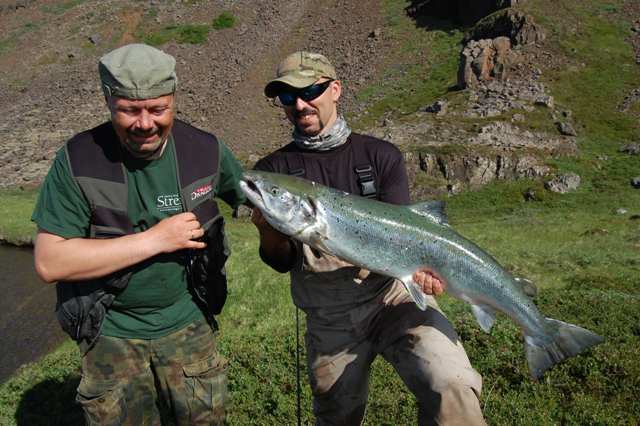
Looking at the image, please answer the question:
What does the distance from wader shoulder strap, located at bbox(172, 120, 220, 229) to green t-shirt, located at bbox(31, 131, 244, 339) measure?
69mm

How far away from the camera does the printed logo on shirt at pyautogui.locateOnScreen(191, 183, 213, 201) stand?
16.6ft

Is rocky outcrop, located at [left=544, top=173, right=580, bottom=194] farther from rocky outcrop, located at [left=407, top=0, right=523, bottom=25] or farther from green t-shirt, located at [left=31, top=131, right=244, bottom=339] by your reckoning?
rocky outcrop, located at [left=407, top=0, right=523, bottom=25]

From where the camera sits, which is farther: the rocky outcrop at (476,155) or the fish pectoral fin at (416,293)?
the rocky outcrop at (476,155)

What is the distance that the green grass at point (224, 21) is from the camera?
57688mm

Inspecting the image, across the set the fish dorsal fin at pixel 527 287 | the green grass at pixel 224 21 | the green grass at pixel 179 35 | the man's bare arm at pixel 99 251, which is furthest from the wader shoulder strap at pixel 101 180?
the green grass at pixel 224 21

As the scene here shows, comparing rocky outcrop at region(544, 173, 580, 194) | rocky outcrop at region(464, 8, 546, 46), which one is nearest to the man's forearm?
rocky outcrop at region(544, 173, 580, 194)

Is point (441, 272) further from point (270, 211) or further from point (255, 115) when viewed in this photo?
point (255, 115)

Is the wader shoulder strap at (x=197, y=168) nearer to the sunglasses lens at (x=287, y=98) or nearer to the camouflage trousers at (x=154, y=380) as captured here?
the sunglasses lens at (x=287, y=98)

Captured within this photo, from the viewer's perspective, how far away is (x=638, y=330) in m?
8.49

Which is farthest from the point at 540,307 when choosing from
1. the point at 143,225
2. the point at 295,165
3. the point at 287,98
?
the point at 143,225

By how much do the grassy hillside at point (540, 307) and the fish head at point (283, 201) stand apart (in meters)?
3.58

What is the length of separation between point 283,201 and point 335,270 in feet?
3.30

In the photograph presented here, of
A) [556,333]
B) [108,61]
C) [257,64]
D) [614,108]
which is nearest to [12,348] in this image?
[108,61]

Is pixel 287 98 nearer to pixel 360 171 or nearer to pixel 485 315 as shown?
pixel 360 171
